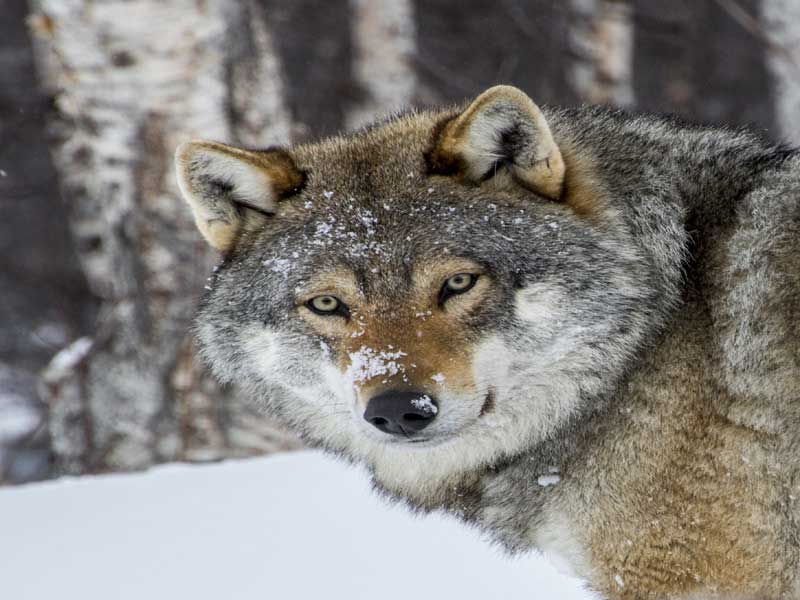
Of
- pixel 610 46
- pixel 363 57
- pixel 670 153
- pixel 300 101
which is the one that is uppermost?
pixel 670 153

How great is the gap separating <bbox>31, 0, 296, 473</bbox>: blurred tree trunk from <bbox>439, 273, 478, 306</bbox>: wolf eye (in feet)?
11.6

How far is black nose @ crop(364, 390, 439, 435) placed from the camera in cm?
326

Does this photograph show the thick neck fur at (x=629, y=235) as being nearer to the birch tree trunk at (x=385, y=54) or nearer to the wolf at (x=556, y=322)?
the wolf at (x=556, y=322)

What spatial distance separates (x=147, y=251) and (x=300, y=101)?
5.81 meters

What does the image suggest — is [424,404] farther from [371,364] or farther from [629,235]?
[629,235]

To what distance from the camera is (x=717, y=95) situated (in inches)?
649

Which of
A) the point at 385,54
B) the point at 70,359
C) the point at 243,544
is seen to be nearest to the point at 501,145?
the point at 243,544

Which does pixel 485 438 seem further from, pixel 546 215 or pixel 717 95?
pixel 717 95

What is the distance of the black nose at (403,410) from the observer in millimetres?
3258

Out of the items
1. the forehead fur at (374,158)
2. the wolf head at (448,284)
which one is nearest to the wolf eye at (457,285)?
the wolf head at (448,284)

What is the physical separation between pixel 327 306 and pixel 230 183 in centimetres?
67

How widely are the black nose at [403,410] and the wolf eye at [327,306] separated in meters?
0.43

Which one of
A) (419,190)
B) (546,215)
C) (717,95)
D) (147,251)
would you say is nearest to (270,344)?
(419,190)

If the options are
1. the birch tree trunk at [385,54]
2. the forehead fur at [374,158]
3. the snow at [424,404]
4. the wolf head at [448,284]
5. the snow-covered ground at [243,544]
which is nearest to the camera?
the snow at [424,404]
